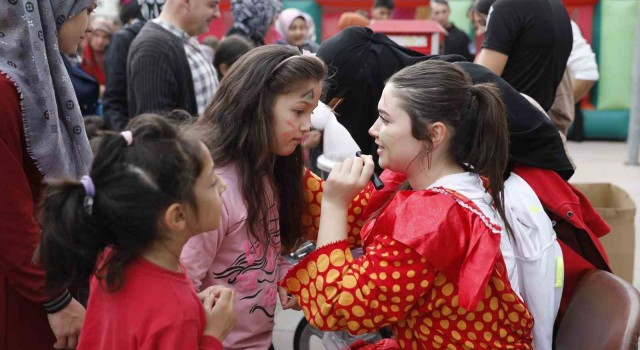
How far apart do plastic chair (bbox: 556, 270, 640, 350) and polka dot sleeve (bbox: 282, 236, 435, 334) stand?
44 cm

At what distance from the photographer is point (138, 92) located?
322cm

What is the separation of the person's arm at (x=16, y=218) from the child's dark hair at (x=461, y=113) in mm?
907

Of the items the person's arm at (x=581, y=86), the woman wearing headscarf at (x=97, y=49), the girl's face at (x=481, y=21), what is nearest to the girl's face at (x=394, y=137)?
the girl's face at (x=481, y=21)

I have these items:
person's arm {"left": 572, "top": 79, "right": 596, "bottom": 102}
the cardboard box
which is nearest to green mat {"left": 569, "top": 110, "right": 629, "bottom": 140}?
person's arm {"left": 572, "top": 79, "right": 596, "bottom": 102}

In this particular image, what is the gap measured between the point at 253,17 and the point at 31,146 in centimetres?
334

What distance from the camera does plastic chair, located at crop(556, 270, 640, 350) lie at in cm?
171

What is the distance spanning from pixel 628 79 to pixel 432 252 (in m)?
8.11

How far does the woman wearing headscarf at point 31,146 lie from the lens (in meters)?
1.68

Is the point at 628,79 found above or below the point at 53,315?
below

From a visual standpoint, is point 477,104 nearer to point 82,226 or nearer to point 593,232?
point 593,232

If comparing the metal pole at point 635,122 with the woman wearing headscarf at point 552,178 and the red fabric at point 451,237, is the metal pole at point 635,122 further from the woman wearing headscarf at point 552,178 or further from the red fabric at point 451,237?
the red fabric at point 451,237

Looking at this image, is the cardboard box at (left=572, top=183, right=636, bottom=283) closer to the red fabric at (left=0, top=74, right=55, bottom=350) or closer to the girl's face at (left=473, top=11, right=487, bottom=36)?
the girl's face at (left=473, top=11, right=487, bottom=36)

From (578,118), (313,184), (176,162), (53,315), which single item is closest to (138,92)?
(313,184)

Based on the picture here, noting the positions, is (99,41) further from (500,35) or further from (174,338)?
(174,338)
